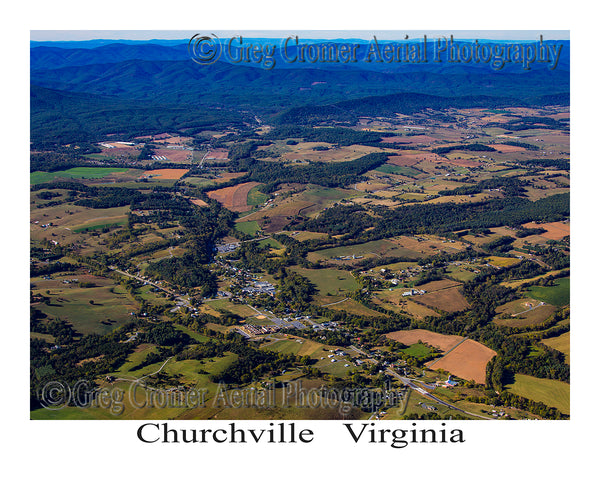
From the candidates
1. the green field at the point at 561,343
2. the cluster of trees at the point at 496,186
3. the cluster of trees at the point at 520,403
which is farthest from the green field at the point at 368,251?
the cluster of trees at the point at 520,403

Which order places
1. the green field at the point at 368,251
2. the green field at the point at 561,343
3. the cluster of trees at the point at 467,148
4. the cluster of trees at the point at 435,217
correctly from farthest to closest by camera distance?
1. the cluster of trees at the point at 467,148
2. the cluster of trees at the point at 435,217
3. the green field at the point at 368,251
4. the green field at the point at 561,343

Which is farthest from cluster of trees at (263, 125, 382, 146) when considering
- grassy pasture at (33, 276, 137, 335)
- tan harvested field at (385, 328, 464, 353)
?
tan harvested field at (385, 328, 464, 353)

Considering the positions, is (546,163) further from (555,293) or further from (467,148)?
(555,293)

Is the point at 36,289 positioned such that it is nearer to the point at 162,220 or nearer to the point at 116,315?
the point at 116,315

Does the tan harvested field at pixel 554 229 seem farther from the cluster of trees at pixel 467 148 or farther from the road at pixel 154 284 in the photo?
the cluster of trees at pixel 467 148

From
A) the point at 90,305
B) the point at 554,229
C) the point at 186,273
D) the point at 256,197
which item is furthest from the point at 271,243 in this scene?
the point at 554,229

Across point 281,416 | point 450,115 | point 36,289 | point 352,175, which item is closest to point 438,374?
point 281,416
